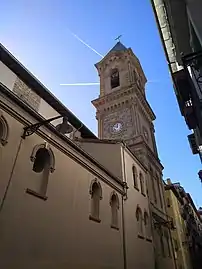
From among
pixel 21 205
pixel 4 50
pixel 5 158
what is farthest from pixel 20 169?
pixel 4 50

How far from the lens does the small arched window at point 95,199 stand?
36.5 ft

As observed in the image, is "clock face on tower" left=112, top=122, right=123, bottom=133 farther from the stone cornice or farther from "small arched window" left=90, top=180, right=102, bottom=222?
"small arched window" left=90, top=180, right=102, bottom=222

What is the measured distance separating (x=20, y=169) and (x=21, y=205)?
118cm

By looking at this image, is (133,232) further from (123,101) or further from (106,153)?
(123,101)

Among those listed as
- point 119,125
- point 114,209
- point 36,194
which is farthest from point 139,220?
point 119,125

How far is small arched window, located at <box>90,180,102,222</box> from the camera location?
11119 millimetres

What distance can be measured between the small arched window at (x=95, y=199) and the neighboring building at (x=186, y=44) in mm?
5689

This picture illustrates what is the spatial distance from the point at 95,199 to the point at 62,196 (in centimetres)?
289

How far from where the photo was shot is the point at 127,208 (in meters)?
14.1

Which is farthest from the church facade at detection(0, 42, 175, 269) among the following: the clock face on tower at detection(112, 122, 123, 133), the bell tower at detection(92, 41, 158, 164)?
the clock face on tower at detection(112, 122, 123, 133)

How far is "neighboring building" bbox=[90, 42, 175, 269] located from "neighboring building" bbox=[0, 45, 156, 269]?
12.3ft

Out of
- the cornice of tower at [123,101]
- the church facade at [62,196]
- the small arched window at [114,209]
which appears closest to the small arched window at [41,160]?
the church facade at [62,196]

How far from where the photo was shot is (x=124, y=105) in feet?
91.9

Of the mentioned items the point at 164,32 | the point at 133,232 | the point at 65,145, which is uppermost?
the point at 164,32
